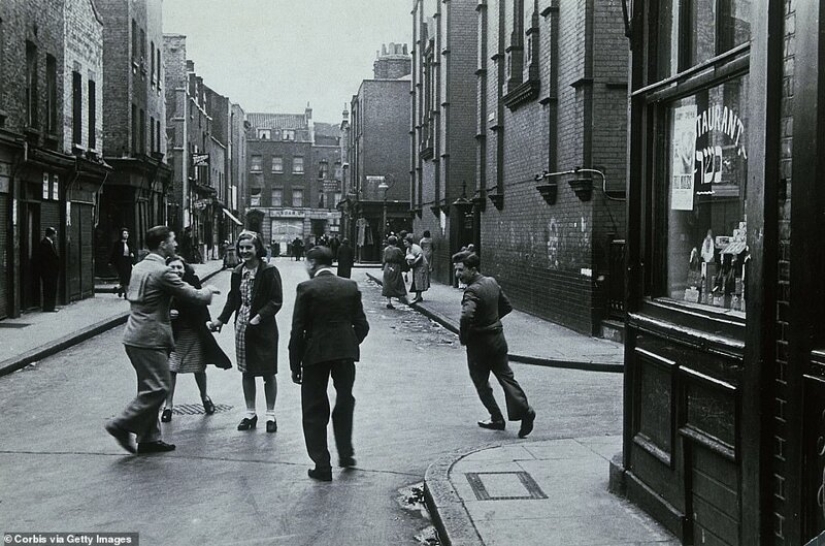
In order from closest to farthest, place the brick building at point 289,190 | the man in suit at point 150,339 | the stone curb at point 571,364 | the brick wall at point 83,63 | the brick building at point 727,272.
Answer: the brick building at point 727,272 < the man in suit at point 150,339 < the stone curb at point 571,364 < the brick wall at point 83,63 < the brick building at point 289,190

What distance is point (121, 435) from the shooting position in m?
7.25

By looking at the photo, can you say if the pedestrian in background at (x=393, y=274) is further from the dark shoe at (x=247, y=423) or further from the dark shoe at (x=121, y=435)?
the dark shoe at (x=121, y=435)

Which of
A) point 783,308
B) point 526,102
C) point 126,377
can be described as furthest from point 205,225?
point 783,308

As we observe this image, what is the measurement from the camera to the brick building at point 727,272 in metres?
3.85

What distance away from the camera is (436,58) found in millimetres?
35250

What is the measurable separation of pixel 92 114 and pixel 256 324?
61.5ft

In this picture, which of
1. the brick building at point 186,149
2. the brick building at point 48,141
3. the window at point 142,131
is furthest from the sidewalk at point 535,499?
the brick building at point 186,149

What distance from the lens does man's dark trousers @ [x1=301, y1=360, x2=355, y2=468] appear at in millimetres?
6660

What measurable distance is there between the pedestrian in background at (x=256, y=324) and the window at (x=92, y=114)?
1772 centimetres

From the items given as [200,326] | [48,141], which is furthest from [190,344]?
[48,141]

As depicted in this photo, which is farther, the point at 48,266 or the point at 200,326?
the point at 48,266

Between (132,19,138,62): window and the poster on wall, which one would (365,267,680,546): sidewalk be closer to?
the poster on wall

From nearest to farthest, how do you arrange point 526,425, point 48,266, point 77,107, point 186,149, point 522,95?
point 526,425 → point 48,266 → point 522,95 → point 77,107 → point 186,149

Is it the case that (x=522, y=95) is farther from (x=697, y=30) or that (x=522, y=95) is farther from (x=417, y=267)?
(x=697, y=30)
